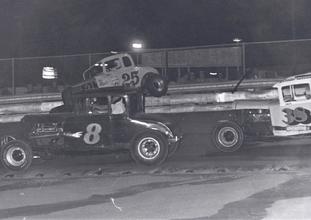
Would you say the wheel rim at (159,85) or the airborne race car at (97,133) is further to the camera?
the wheel rim at (159,85)

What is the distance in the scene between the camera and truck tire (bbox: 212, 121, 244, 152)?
13469mm

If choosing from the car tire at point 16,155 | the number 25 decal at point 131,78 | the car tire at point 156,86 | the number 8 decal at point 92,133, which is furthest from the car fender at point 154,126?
the number 25 decal at point 131,78

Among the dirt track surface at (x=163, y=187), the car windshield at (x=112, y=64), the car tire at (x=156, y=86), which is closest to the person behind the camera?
the dirt track surface at (x=163, y=187)

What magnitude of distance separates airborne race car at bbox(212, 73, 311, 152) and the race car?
16.7 feet

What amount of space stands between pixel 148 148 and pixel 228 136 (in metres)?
2.51

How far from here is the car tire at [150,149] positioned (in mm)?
11872

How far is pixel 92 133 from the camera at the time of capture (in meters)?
12.0

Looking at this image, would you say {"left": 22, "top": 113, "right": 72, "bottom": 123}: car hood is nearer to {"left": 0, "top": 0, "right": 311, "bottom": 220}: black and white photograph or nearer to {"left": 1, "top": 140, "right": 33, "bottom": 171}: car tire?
{"left": 0, "top": 0, "right": 311, "bottom": 220}: black and white photograph

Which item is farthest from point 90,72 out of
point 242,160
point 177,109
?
point 242,160

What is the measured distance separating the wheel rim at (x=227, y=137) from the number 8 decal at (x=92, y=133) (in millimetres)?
3215

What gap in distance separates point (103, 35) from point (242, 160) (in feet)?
129

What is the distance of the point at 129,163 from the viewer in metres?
12.6

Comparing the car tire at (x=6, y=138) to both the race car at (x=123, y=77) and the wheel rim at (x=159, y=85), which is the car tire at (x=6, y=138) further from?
the wheel rim at (x=159, y=85)

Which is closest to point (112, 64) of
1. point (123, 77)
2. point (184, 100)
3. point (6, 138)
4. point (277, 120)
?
point (123, 77)
